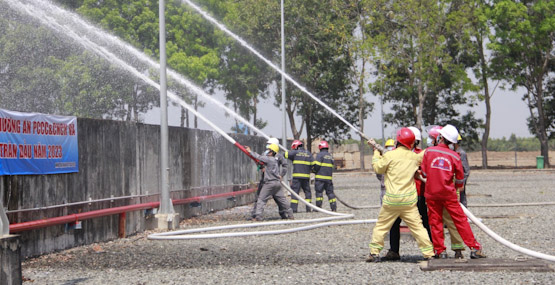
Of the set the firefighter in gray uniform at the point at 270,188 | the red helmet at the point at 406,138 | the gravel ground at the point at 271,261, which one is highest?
the red helmet at the point at 406,138

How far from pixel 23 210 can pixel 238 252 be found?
3.07 metres

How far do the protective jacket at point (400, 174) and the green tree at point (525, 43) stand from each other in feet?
136

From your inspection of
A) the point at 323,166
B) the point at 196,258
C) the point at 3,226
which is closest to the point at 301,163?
the point at 323,166

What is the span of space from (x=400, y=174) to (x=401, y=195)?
0.26 m

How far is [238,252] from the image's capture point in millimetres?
10766

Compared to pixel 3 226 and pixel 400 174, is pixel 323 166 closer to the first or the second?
pixel 400 174

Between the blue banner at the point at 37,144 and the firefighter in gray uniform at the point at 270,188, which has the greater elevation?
the blue banner at the point at 37,144

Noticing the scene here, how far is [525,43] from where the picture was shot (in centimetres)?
4828

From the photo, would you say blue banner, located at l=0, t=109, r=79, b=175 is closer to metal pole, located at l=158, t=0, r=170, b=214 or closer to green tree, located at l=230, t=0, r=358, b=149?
metal pole, located at l=158, t=0, r=170, b=214

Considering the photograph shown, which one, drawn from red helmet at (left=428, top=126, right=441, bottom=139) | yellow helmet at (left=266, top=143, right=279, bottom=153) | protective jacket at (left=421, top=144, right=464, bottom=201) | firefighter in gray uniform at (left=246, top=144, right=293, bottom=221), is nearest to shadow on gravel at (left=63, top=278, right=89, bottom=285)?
protective jacket at (left=421, top=144, right=464, bottom=201)

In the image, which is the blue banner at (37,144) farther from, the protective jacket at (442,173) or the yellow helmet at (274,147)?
the protective jacket at (442,173)

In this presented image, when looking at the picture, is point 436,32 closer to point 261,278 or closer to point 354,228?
point 354,228

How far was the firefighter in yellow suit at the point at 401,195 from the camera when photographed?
903cm

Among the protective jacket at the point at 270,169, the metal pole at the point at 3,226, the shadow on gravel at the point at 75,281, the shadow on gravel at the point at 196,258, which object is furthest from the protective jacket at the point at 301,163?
the metal pole at the point at 3,226
